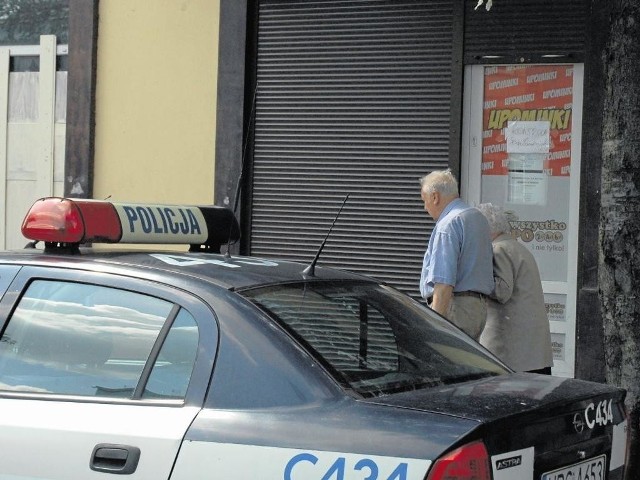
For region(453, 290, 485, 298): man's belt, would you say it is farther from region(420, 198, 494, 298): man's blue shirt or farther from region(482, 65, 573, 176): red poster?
region(482, 65, 573, 176): red poster

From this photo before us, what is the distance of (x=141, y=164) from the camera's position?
9.91 meters

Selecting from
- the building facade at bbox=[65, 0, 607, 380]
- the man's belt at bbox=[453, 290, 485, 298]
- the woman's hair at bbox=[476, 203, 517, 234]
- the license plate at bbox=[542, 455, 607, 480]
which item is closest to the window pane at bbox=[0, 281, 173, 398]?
the license plate at bbox=[542, 455, 607, 480]

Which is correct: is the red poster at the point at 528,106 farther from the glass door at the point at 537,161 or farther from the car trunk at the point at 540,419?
the car trunk at the point at 540,419

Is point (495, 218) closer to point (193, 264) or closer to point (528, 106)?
point (528, 106)

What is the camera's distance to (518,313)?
20.9ft

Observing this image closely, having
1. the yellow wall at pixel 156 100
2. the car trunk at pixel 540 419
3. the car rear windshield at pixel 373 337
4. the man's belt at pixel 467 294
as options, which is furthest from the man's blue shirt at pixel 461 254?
the yellow wall at pixel 156 100

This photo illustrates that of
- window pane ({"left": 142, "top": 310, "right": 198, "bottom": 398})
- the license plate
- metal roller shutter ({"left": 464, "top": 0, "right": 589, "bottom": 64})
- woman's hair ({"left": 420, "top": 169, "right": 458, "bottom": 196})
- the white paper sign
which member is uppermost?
metal roller shutter ({"left": 464, "top": 0, "right": 589, "bottom": 64})

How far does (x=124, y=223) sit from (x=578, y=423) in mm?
1858

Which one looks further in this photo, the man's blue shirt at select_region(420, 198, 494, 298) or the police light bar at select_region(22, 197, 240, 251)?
the man's blue shirt at select_region(420, 198, 494, 298)

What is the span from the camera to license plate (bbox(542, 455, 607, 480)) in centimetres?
335

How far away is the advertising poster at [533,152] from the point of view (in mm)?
8539

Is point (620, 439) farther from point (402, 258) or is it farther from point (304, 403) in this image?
point (402, 258)

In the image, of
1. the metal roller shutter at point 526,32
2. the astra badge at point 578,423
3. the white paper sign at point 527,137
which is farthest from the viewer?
the white paper sign at point 527,137

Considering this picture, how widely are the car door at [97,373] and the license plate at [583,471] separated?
1071 millimetres
